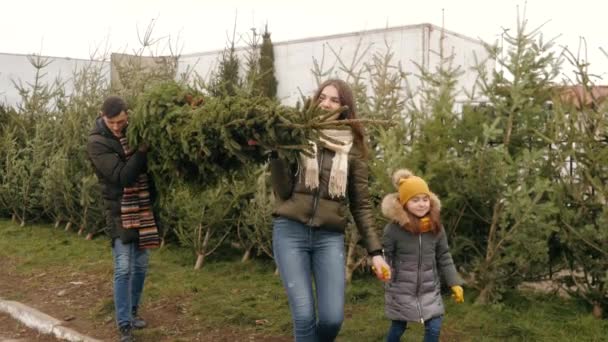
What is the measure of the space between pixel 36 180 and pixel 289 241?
8060 millimetres

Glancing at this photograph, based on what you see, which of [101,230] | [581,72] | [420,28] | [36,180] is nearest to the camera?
[581,72]

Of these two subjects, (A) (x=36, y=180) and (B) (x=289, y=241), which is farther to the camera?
(A) (x=36, y=180)

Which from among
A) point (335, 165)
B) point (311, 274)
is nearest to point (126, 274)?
point (311, 274)

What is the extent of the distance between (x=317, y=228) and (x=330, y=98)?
77 cm

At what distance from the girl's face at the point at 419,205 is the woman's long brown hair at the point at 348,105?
461 mm

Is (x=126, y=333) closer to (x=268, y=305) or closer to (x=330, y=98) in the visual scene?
(x=268, y=305)

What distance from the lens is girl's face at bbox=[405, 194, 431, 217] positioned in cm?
426

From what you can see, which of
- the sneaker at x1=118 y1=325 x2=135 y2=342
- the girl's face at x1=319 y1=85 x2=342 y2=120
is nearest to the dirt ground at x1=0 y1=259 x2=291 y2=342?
the sneaker at x1=118 y1=325 x2=135 y2=342

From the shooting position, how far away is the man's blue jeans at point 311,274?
146 inches

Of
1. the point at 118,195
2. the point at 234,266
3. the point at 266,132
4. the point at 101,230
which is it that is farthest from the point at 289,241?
the point at 101,230

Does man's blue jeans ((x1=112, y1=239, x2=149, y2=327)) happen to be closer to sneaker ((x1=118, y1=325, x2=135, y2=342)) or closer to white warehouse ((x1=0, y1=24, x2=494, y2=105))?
sneaker ((x1=118, y1=325, x2=135, y2=342))

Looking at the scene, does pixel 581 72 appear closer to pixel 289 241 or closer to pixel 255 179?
pixel 289 241

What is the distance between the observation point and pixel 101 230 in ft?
32.4

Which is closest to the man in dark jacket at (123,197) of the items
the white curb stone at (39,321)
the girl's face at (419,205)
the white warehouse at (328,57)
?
the white curb stone at (39,321)
